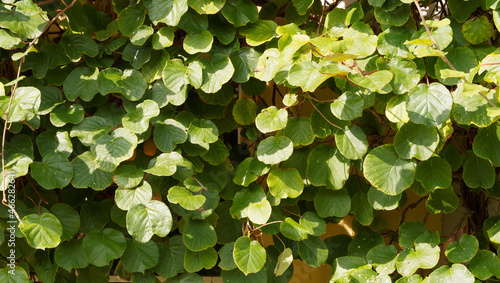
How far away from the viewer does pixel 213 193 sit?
3.93ft

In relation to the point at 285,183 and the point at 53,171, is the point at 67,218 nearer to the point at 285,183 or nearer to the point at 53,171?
the point at 53,171

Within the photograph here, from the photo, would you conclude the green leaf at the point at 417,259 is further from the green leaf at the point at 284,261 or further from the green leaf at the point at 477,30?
the green leaf at the point at 477,30

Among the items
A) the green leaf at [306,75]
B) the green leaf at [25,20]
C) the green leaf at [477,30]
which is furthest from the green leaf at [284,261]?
the green leaf at [25,20]

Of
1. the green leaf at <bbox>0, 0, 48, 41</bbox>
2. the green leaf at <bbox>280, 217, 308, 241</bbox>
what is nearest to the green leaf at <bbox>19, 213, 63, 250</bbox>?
the green leaf at <bbox>0, 0, 48, 41</bbox>

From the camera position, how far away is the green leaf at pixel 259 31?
120cm

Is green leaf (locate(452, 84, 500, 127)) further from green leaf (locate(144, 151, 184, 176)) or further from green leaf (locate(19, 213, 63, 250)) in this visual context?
green leaf (locate(19, 213, 63, 250))

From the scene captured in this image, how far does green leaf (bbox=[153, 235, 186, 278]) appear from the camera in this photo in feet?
4.05

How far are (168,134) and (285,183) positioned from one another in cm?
31

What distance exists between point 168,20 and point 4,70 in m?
0.60

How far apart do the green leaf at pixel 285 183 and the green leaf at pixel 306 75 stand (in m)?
0.25

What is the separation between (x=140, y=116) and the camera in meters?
1.14

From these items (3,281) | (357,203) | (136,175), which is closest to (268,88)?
(357,203)

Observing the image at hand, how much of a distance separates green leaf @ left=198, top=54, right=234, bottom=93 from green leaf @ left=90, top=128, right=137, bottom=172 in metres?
0.22

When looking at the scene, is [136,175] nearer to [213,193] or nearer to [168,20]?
[213,193]
